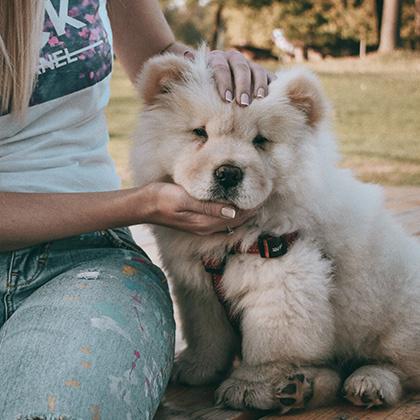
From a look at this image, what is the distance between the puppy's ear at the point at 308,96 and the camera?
188 cm

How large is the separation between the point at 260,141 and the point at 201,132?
0.15m

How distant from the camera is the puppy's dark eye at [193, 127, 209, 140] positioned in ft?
6.01

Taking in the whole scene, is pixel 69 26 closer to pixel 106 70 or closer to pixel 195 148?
pixel 106 70

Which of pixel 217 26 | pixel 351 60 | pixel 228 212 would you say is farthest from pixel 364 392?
pixel 217 26

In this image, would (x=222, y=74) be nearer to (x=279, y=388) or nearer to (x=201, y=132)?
(x=201, y=132)

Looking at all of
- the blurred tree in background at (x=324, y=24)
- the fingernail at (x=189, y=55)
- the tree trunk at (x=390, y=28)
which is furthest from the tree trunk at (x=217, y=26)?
the fingernail at (x=189, y=55)

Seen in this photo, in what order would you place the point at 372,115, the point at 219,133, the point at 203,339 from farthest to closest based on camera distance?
the point at 372,115 < the point at 203,339 < the point at 219,133

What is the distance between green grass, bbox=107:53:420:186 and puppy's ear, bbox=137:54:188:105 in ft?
0.39

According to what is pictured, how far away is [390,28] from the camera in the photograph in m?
15.5

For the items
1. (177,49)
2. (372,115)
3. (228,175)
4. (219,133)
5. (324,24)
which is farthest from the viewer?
(324,24)

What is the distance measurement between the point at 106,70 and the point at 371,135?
6.62 meters

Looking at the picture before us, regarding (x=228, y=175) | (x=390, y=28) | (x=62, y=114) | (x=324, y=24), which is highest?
(x=62, y=114)

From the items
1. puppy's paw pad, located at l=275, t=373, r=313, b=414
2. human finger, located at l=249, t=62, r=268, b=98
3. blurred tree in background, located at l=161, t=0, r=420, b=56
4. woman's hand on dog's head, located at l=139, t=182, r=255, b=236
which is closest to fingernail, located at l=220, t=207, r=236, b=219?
woman's hand on dog's head, located at l=139, t=182, r=255, b=236

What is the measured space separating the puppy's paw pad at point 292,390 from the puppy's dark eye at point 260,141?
0.56 meters
